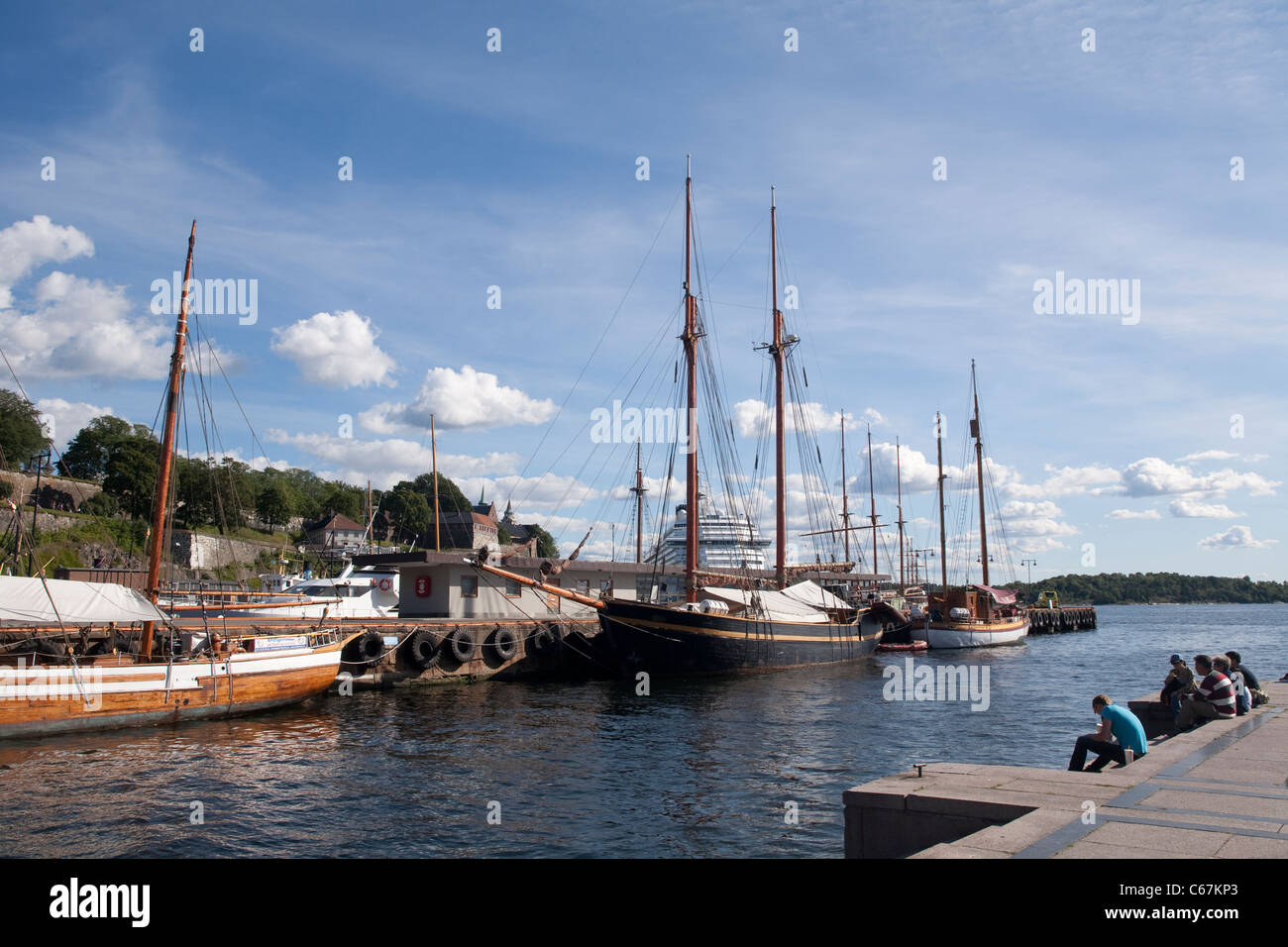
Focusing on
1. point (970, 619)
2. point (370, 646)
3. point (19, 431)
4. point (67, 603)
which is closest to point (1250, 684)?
point (370, 646)

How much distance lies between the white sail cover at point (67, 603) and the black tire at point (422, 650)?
441 inches

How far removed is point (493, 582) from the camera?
42312 mm

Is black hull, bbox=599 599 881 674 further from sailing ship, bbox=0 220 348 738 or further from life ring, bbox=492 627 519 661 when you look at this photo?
sailing ship, bbox=0 220 348 738

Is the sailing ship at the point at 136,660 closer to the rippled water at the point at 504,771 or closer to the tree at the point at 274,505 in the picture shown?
the rippled water at the point at 504,771

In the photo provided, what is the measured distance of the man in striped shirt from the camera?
15.9 metres

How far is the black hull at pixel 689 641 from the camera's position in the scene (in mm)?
36969

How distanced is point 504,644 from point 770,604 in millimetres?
13867

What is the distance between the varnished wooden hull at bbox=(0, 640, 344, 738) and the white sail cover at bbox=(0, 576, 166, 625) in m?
1.24

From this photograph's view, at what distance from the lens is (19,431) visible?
89.7 meters

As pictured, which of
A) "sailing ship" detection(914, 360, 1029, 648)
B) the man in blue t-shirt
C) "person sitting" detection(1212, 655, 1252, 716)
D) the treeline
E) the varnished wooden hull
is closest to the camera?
the man in blue t-shirt

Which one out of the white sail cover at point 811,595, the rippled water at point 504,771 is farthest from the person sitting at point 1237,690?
the white sail cover at point 811,595

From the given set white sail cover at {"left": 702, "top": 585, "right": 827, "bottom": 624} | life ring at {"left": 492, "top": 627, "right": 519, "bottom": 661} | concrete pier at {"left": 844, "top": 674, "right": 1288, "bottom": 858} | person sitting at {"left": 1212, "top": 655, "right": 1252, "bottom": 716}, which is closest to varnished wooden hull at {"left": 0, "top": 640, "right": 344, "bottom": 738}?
life ring at {"left": 492, "top": 627, "right": 519, "bottom": 661}

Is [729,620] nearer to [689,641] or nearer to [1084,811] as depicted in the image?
[689,641]
